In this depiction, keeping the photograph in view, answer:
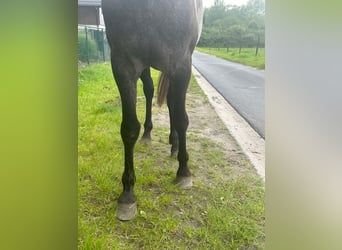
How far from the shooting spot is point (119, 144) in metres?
1.29

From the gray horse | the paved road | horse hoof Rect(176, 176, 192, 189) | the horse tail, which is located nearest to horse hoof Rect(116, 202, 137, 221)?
the gray horse

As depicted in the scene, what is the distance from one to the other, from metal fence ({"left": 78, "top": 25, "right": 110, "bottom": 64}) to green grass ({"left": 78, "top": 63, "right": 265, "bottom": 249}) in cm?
3

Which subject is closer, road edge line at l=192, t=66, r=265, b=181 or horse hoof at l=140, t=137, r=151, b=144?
road edge line at l=192, t=66, r=265, b=181

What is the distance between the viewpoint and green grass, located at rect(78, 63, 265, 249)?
117 centimetres

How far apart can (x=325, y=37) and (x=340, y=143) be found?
0.33 meters

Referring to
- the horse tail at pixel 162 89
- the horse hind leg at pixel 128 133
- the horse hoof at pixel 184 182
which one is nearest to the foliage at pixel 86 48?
the horse hind leg at pixel 128 133

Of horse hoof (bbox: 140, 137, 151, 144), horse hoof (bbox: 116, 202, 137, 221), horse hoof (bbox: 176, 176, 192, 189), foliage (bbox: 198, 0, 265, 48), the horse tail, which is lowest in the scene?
horse hoof (bbox: 116, 202, 137, 221)

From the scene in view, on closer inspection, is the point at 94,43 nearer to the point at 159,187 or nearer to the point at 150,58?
the point at 150,58

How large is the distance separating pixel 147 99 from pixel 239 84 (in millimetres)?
348

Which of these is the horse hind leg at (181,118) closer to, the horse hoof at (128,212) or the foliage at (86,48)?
the horse hoof at (128,212)

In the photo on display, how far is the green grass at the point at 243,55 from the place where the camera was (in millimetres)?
1161

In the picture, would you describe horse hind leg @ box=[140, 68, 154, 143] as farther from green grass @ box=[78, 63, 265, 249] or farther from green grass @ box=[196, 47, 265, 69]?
green grass @ box=[196, 47, 265, 69]

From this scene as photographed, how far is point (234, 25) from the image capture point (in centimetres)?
120

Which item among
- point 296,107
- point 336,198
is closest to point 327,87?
point 296,107
